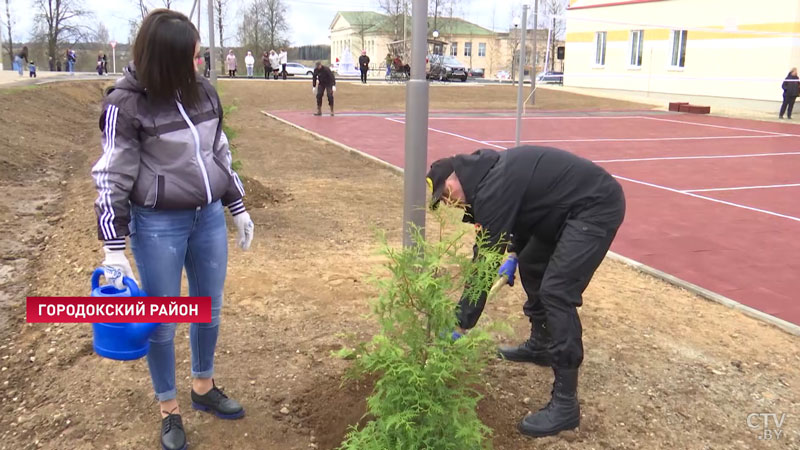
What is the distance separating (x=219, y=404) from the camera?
3180 mm

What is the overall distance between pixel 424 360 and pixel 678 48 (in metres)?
34.0

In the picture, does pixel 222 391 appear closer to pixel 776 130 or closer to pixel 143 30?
pixel 143 30

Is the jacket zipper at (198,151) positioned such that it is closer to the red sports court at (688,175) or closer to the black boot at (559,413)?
the black boot at (559,413)

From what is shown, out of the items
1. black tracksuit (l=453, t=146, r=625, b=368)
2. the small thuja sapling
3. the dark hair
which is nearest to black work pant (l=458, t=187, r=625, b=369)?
black tracksuit (l=453, t=146, r=625, b=368)

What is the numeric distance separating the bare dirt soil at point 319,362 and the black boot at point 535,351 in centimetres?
7

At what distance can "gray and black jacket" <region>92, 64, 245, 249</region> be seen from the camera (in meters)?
2.45

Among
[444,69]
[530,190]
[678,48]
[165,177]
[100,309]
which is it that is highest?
[678,48]

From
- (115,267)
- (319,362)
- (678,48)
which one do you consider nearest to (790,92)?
(678,48)

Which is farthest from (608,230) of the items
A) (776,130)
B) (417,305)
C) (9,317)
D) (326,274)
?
(776,130)

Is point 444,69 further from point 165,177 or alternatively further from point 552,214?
point 165,177

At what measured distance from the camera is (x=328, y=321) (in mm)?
4383

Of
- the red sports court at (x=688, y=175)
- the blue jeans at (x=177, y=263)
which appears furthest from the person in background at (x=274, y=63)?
the blue jeans at (x=177, y=263)

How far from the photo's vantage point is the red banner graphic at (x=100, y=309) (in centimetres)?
248

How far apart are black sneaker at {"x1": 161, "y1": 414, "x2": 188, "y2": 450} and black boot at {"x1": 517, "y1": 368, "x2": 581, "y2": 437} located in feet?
5.12
